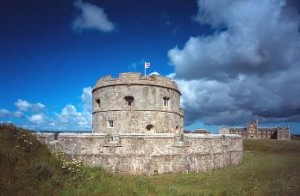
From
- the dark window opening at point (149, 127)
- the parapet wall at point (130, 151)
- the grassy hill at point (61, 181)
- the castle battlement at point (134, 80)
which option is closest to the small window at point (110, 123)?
the dark window opening at point (149, 127)

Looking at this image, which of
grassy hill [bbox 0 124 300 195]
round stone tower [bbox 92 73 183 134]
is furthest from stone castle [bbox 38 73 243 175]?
grassy hill [bbox 0 124 300 195]

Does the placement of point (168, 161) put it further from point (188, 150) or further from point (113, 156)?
point (113, 156)

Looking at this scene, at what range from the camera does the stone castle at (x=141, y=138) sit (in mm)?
20797

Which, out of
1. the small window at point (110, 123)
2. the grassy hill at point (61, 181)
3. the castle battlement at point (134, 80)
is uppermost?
Result: the castle battlement at point (134, 80)

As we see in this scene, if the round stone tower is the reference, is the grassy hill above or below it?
below

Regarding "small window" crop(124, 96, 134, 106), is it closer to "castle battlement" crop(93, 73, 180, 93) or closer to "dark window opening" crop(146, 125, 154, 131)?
"castle battlement" crop(93, 73, 180, 93)

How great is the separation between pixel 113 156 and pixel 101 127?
5956 millimetres

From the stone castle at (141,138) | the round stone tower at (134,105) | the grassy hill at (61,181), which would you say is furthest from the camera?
the round stone tower at (134,105)

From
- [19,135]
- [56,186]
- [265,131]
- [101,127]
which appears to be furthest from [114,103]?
[265,131]

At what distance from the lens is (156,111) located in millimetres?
25656

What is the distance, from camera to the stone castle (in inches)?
819

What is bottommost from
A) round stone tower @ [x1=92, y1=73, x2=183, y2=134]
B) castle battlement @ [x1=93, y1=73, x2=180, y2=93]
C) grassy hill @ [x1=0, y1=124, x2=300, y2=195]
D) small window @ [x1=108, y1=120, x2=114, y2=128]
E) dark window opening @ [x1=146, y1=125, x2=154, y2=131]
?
grassy hill @ [x1=0, y1=124, x2=300, y2=195]

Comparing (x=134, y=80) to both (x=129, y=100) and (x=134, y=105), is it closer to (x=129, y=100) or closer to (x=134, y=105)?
(x=129, y=100)

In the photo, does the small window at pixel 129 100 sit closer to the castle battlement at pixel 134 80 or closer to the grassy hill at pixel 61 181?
the castle battlement at pixel 134 80
